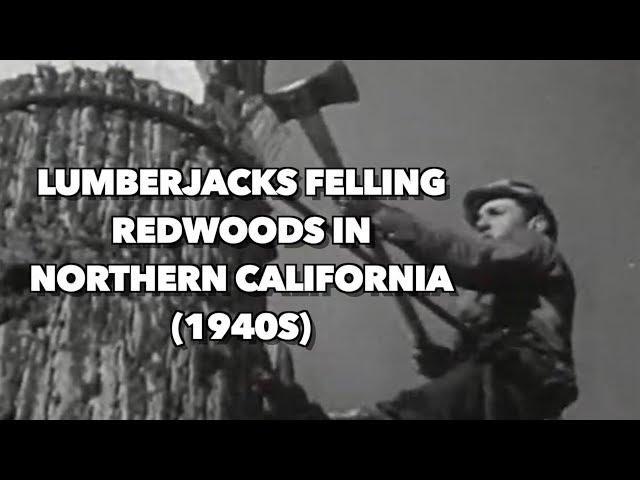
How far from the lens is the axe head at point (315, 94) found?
9.41 feet

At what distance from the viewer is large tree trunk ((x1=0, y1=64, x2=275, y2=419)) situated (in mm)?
2404

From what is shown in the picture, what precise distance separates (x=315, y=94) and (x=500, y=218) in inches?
24.0

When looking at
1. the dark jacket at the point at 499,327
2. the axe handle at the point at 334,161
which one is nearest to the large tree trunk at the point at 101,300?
the axe handle at the point at 334,161

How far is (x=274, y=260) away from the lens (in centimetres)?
272

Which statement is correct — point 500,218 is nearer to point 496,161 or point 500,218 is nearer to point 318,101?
point 496,161

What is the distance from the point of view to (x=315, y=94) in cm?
291

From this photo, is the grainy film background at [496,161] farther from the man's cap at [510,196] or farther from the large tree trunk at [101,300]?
the large tree trunk at [101,300]

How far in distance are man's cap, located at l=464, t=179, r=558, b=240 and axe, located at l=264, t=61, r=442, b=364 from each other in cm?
36

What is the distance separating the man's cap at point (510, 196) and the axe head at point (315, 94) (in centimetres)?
43

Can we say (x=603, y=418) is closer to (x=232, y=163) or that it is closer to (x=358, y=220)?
(x=358, y=220)

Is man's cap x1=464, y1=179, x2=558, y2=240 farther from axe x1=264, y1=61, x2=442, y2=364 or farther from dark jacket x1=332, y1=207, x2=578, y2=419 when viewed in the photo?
axe x1=264, y1=61, x2=442, y2=364

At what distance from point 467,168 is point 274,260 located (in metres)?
0.60

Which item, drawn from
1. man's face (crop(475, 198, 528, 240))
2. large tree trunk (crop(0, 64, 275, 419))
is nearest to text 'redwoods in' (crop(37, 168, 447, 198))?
large tree trunk (crop(0, 64, 275, 419))
